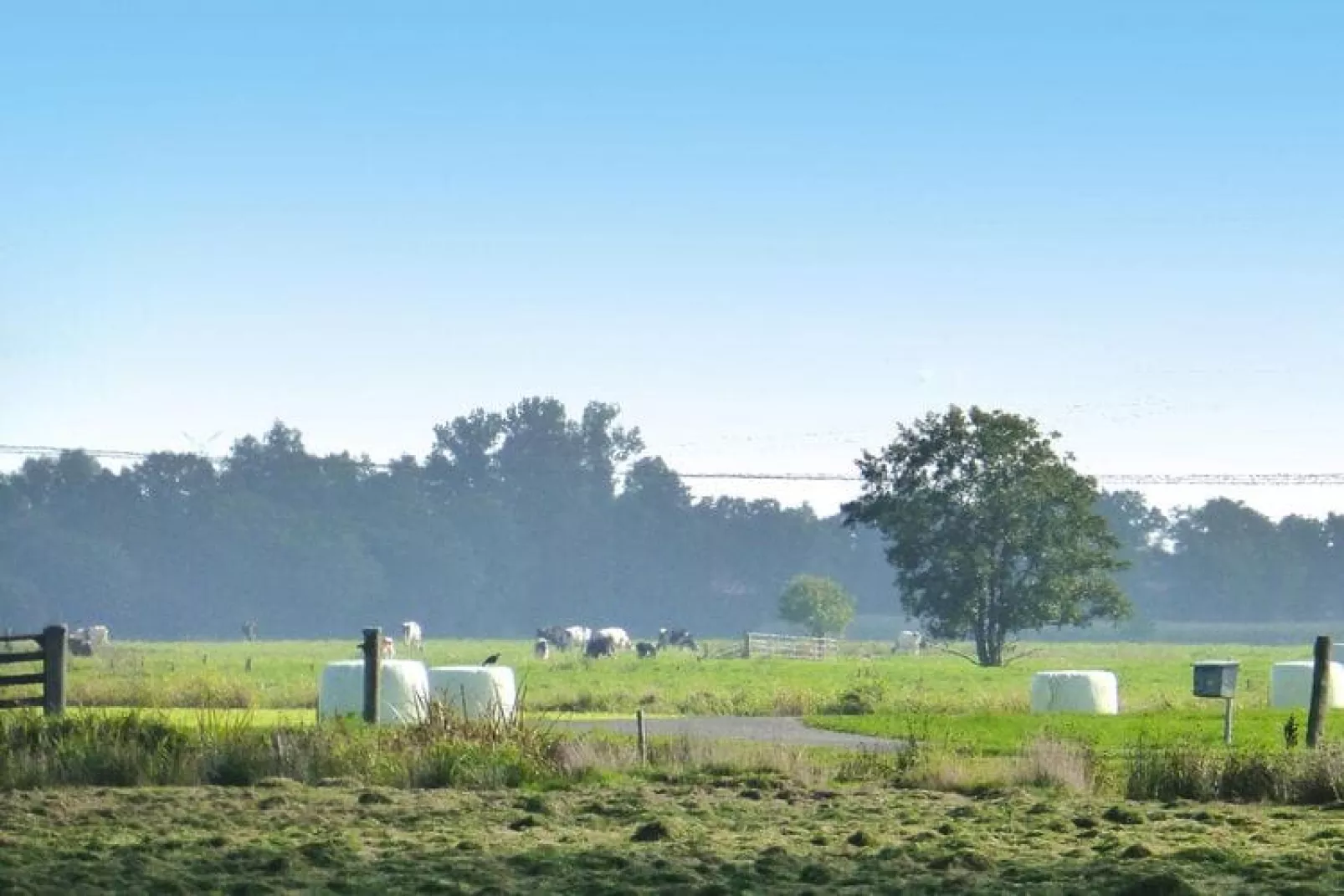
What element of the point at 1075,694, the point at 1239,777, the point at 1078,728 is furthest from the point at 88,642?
the point at 1239,777

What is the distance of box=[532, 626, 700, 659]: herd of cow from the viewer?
313 ft

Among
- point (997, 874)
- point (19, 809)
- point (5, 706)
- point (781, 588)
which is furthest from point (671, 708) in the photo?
point (781, 588)

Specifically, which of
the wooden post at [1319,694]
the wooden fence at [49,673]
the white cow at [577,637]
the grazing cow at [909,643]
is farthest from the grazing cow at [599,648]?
the wooden post at [1319,694]

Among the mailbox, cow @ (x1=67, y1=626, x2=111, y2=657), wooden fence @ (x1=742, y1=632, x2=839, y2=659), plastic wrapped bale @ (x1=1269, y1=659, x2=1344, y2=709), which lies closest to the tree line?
cow @ (x1=67, y1=626, x2=111, y2=657)

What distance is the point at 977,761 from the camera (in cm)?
2822

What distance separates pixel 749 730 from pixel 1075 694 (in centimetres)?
913

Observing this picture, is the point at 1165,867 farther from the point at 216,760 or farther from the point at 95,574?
the point at 95,574

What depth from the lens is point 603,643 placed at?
94812mm

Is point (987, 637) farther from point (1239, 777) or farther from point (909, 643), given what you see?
point (1239, 777)

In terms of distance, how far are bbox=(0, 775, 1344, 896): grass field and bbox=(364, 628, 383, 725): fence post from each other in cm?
777

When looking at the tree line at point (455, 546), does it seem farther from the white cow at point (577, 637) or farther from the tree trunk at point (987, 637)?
the tree trunk at point (987, 637)

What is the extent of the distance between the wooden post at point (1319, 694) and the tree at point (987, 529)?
54940 millimetres

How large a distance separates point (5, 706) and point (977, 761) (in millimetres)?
14785

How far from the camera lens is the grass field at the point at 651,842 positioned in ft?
59.0
